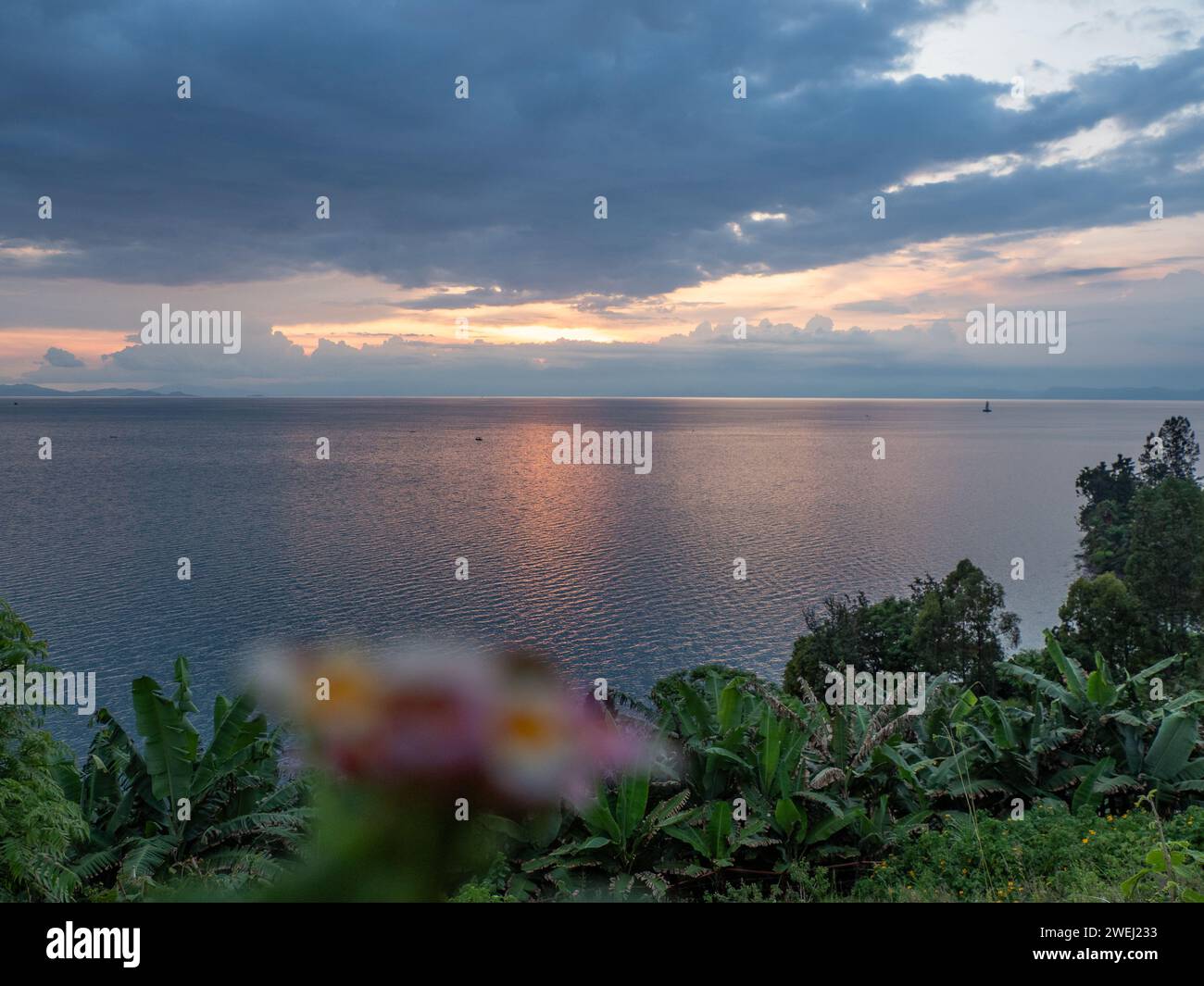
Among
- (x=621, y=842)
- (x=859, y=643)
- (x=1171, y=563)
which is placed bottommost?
(x=859, y=643)

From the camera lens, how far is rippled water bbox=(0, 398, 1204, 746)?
44.4m

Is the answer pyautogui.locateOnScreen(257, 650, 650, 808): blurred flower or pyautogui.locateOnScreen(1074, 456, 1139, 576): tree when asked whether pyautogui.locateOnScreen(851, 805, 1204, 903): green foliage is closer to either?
pyautogui.locateOnScreen(257, 650, 650, 808): blurred flower

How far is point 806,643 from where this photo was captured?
121ft

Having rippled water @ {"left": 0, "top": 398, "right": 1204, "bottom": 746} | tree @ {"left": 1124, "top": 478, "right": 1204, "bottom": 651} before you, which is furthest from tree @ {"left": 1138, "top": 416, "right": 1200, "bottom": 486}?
tree @ {"left": 1124, "top": 478, "right": 1204, "bottom": 651}

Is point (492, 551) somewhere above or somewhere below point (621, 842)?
below

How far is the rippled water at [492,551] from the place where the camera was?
44438 millimetres

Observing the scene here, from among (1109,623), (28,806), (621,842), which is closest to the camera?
(28,806)

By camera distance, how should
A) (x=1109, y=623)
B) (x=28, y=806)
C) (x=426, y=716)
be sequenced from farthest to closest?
(x=1109, y=623)
(x=28, y=806)
(x=426, y=716)

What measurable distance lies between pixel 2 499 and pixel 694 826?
103m

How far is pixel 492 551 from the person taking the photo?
215 ft

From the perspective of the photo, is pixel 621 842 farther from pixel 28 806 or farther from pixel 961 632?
pixel 961 632

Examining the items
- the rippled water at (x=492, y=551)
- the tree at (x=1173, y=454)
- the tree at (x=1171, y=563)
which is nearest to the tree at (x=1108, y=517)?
the tree at (x=1173, y=454)

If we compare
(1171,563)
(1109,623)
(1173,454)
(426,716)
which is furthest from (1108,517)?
(426,716)
